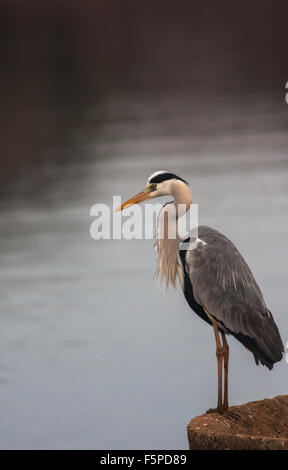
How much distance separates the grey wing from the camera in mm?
6688

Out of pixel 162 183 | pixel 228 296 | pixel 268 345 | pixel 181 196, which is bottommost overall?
pixel 268 345

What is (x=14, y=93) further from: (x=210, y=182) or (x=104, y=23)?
(x=104, y=23)

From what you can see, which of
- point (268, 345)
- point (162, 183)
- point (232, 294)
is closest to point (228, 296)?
point (232, 294)

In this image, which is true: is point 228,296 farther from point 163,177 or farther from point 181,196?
point 163,177

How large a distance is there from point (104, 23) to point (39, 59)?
776cm

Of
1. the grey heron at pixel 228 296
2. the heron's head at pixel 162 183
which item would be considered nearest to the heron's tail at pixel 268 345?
the grey heron at pixel 228 296

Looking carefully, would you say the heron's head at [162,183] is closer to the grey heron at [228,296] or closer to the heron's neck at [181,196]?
the heron's neck at [181,196]

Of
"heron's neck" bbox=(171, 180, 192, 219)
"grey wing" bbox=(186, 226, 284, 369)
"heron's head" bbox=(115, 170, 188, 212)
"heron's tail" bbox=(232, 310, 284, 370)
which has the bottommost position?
"heron's tail" bbox=(232, 310, 284, 370)

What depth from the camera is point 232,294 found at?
6.75 meters

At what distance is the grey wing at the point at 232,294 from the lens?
6.69 metres

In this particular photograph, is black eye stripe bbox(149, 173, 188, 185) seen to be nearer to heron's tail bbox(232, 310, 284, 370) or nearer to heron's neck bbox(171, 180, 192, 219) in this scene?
heron's neck bbox(171, 180, 192, 219)

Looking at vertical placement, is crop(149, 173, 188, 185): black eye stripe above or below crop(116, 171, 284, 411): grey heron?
above

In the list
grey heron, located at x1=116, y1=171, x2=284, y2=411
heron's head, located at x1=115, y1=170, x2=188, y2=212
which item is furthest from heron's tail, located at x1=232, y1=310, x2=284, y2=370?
heron's head, located at x1=115, y1=170, x2=188, y2=212

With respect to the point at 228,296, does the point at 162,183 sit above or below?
above
